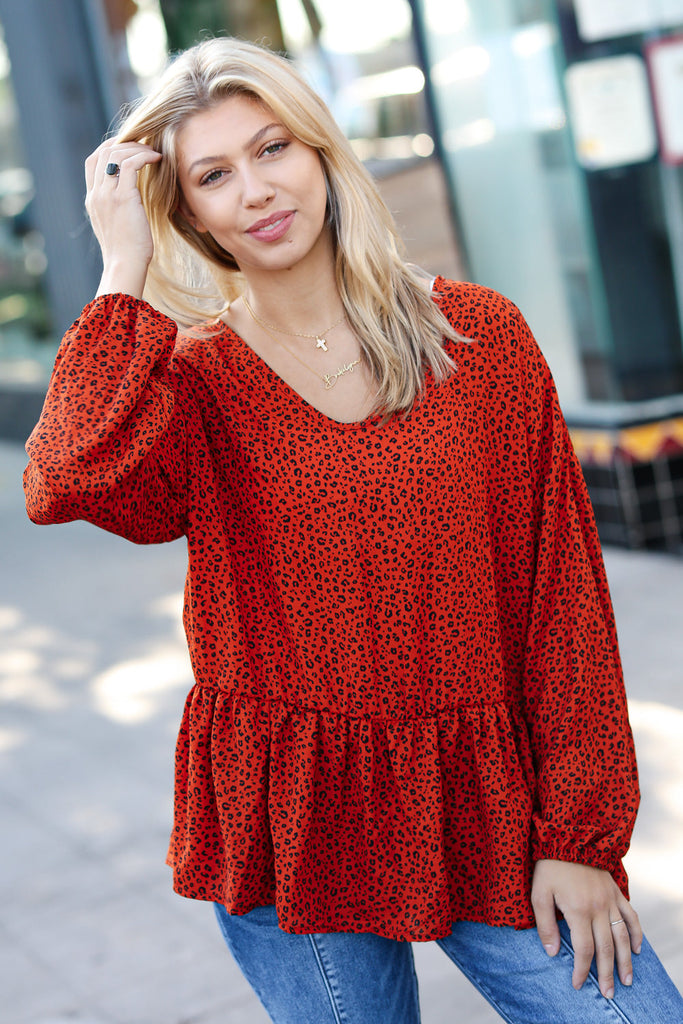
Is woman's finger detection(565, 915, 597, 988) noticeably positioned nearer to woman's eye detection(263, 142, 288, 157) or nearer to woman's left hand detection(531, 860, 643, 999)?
woman's left hand detection(531, 860, 643, 999)

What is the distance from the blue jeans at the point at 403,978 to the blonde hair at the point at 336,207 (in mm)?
713

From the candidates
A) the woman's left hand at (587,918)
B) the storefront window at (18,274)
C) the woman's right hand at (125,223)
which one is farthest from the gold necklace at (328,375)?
the storefront window at (18,274)

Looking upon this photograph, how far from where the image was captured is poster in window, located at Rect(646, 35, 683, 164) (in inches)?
194

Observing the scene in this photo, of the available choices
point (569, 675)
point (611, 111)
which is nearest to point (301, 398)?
point (569, 675)

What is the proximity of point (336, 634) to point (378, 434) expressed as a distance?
272 mm

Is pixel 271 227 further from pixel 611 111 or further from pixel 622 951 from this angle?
pixel 611 111

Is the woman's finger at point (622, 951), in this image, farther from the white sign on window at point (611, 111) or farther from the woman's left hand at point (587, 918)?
the white sign on window at point (611, 111)


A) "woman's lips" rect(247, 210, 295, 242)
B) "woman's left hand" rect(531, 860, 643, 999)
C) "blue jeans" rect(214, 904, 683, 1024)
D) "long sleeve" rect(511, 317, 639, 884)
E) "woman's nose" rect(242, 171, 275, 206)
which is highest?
"woman's nose" rect(242, 171, 275, 206)

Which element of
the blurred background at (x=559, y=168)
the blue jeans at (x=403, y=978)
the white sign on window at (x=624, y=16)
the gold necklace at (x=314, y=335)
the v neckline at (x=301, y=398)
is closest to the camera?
the blue jeans at (x=403, y=978)

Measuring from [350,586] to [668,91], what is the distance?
4002 millimetres

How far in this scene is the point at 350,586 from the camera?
5.36 feet

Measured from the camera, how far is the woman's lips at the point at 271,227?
1.66 meters

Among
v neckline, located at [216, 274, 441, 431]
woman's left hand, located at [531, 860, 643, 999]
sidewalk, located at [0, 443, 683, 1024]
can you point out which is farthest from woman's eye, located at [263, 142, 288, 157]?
sidewalk, located at [0, 443, 683, 1024]

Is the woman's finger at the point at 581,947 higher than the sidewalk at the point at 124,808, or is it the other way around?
the woman's finger at the point at 581,947
